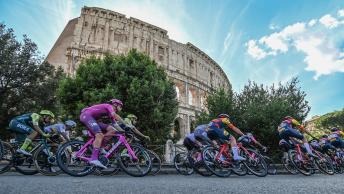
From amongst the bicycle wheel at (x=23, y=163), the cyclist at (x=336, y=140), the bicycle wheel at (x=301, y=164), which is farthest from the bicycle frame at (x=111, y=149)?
the cyclist at (x=336, y=140)

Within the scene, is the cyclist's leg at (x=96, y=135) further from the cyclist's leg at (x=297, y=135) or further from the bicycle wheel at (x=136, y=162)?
the cyclist's leg at (x=297, y=135)

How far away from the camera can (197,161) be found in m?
7.25

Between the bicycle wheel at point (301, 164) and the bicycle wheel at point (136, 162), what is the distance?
4.45 m

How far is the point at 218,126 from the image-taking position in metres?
7.24

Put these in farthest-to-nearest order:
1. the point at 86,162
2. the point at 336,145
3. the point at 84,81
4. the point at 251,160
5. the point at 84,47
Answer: the point at 84,47 → the point at 84,81 → the point at 336,145 → the point at 251,160 → the point at 86,162

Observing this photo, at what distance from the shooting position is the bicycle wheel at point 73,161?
17.6 feet

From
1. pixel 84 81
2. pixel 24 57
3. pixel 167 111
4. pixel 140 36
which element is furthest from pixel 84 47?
pixel 167 111

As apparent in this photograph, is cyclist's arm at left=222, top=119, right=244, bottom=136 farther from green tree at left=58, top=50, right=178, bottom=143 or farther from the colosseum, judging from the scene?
the colosseum

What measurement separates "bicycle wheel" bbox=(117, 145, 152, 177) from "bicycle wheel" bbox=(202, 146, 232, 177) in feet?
5.07

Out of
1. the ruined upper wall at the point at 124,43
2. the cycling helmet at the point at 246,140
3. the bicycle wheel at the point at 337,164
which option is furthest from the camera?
the ruined upper wall at the point at 124,43

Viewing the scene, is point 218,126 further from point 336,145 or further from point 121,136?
point 336,145

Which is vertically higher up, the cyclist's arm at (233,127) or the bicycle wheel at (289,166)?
the cyclist's arm at (233,127)

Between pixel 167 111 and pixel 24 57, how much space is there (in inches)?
446

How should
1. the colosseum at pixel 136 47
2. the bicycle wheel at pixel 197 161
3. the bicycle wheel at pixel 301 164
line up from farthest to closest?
the colosseum at pixel 136 47, the bicycle wheel at pixel 301 164, the bicycle wheel at pixel 197 161
